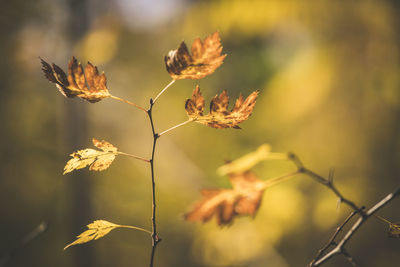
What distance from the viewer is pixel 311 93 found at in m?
3.16

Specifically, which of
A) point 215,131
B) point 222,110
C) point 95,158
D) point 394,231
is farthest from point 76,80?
point 215,131

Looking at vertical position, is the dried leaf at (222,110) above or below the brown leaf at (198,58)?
below

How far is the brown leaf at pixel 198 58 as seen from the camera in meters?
0.44

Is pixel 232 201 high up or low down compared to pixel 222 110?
down

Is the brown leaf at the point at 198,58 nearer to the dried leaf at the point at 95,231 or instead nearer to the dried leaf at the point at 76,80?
the dried leaf at the point at 76,80

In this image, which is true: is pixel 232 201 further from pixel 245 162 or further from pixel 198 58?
pixel 198 58

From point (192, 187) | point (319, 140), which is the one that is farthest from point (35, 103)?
point (319, 140)

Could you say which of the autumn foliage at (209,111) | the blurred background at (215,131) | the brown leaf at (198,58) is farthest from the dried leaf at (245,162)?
the blurred background at (215,131)

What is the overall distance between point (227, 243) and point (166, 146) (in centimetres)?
239

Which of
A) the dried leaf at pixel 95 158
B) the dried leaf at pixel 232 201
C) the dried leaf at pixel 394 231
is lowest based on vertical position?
the dried leaf at pixel 394 231

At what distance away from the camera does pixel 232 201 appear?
43 cm

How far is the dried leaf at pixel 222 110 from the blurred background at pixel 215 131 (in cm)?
255

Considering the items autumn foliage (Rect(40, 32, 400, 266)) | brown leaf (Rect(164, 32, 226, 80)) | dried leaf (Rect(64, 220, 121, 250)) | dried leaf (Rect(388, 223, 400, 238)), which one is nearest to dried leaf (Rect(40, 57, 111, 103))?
autumn foliage (Rect(40, 32, 400, 266))

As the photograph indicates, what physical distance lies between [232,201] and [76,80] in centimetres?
34
